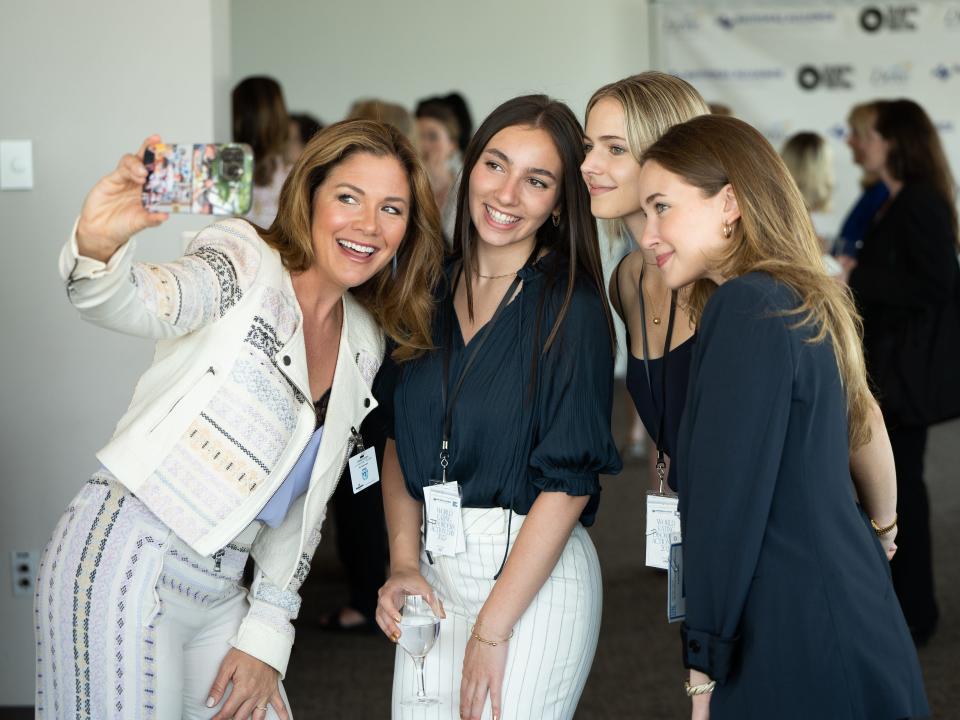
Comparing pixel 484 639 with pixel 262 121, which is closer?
pixel 484 639

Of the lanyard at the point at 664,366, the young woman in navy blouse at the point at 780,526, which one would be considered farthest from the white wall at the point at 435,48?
the young woman in navy blouse at the point at 780,526

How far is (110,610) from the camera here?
1.91 metres

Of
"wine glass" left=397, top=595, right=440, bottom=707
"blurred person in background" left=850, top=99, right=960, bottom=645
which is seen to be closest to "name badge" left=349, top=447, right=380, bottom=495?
"wine glass" left=397, top=595, right=440, bottom=707

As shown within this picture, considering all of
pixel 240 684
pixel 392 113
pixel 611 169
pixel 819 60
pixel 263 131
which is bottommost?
pixel 240 684

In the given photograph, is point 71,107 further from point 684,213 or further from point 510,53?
point 510,53

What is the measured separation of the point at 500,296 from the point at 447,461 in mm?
340

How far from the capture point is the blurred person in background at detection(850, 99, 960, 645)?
3879mm

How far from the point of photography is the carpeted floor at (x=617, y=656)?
352 centimetres

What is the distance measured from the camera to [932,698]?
352 cm

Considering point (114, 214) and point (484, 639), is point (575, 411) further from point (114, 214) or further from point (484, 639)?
point (114, 214)

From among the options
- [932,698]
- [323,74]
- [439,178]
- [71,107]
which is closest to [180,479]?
[71,107]

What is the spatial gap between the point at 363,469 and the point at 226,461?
339mm

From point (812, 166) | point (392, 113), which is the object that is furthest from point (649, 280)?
point (812, 166)

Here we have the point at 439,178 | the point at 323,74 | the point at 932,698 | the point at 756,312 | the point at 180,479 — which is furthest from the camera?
the point at 323,74
